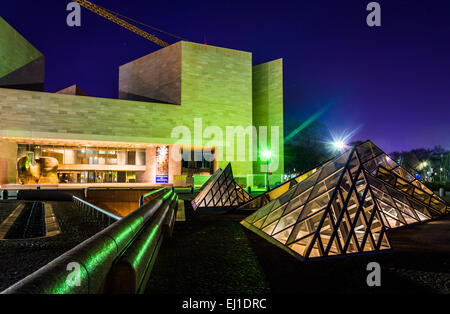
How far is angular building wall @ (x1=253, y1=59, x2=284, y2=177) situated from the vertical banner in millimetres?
17823

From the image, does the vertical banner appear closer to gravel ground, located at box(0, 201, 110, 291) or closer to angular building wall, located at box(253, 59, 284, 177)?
angular building wall, located at box(253, 59, 284, 177)

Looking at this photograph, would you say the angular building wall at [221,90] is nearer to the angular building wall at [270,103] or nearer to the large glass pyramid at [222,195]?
the angular building wall at [270,103]

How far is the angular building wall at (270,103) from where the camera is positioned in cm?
5319

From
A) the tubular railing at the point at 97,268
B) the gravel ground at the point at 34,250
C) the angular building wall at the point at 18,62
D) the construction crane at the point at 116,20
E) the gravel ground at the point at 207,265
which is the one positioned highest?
the construction crane at the point at 116,20

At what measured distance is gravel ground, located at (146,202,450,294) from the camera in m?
4.82

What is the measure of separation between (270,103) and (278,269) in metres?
51.3

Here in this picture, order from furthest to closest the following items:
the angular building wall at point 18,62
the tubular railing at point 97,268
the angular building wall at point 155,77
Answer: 1. the angular building wall at point 155,77
2. the angular building wall at point 18,62
3. the tubular railing at point 97,268

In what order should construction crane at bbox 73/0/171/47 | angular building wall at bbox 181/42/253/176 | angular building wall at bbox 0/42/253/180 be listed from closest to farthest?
1. angular building wall at bbox 0/42/253/180
2. angular building wall at bbox 181/42/253/176
3. construction crane at bbox 73/0/171/47

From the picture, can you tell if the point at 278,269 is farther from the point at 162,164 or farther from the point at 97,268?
the point at 162,164

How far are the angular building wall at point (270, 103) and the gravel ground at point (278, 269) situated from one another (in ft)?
146

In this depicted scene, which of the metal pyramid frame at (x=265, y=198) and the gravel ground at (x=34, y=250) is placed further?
the metal pyramid frame at (x=265, y=198)

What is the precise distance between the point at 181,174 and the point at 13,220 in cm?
3682

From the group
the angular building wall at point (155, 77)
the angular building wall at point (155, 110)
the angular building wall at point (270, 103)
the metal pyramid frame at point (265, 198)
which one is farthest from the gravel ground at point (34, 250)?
the angular building wall at point (270, 103)

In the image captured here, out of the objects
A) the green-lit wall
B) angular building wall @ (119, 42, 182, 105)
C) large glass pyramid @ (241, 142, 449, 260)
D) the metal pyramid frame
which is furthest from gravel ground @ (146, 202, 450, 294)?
the green-lit wall
